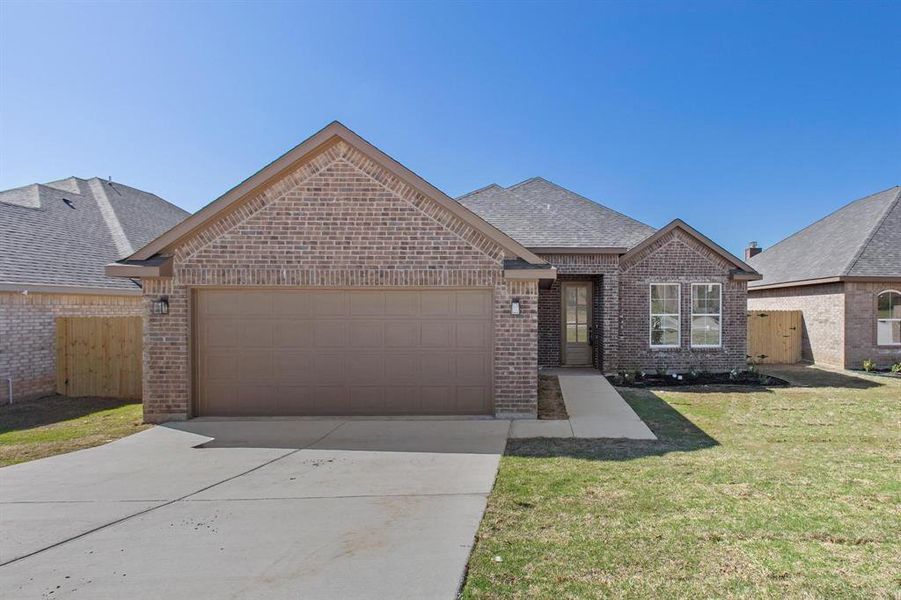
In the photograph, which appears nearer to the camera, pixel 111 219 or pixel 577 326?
pixel 577 326

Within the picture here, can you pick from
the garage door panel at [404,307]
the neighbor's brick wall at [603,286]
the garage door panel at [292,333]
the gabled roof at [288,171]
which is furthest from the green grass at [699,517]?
the neighbor's brick wall at [603,286]

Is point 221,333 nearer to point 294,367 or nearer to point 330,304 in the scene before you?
point 294,367

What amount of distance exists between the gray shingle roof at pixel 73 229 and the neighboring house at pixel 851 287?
2150 cm

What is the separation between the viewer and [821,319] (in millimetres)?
16125

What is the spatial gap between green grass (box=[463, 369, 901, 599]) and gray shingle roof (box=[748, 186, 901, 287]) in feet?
33.3

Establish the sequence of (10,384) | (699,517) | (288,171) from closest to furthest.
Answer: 1. (699,517)
2. (288,171)
3. (10,384)

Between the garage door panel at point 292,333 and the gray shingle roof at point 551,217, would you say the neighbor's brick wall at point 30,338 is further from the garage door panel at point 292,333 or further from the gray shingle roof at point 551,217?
the gray shingle roof at point 551,217

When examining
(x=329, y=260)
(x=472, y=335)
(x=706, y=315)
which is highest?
(x=329, y=260)

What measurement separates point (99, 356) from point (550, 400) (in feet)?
33.8

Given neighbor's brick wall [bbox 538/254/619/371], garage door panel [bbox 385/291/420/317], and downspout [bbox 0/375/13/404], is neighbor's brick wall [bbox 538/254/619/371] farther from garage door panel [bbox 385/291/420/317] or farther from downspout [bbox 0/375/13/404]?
downspout [bbox 0/375/13/404]

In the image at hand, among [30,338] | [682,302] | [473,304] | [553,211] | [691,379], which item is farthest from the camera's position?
[553,211]

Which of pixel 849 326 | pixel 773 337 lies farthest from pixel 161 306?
pixel 773 337

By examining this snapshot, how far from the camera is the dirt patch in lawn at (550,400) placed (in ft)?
28.2

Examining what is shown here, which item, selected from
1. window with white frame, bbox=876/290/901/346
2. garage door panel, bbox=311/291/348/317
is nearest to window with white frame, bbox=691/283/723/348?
window with white frame, bbox=876/290/901/346
